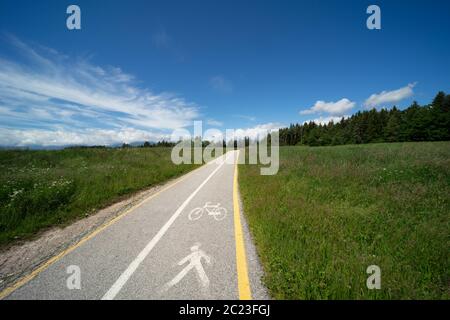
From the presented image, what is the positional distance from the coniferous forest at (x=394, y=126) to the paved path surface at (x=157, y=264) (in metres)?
78.8

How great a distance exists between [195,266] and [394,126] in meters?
83.3

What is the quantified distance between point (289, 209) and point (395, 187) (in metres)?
5.02

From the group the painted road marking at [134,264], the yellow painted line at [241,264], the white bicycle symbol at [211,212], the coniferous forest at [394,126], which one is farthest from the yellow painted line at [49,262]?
the coniferous forest at [394,126]

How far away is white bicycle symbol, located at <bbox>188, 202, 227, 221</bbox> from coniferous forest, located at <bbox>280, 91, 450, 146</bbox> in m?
77.7

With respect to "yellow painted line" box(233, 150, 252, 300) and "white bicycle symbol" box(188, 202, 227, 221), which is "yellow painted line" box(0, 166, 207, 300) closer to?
"white bicycle symbol" box(188, 202, 227, 221)

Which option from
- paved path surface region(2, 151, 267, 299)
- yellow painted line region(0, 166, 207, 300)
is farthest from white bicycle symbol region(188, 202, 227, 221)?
yellow painted line region(0, 166, 207, 300)

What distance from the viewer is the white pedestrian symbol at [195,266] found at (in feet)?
9.71

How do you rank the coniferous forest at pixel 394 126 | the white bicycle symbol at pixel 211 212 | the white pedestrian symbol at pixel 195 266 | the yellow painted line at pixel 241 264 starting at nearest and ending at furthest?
the yellow painted line at pixel 241 264 < the white pedestrian symbol at pixel 195 266 < the white bicycle symbol at pixel 211 212 < the coniferous forest at pixel 394 126

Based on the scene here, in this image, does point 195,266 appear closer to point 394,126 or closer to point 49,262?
point 49,262

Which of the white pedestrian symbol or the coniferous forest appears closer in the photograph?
the white pedestrian symbol

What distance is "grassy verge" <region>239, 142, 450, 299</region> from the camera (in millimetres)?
2832

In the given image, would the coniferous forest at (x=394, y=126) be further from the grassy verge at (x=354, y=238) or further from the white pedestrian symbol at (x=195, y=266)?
the white pedestrian symbol at (x=195, y=266)

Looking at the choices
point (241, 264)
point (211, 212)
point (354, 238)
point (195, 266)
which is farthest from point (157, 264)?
point (354, 238)
